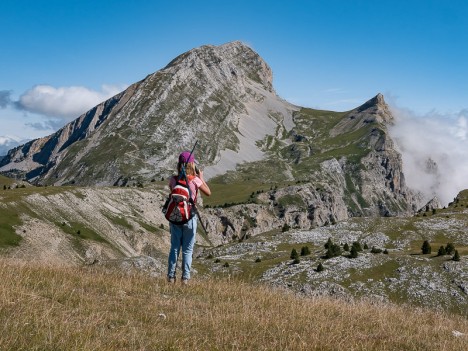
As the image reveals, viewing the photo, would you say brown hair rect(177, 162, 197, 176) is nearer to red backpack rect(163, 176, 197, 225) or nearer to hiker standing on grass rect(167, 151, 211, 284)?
hiker standing on grass rect(167, 151, 211, 284)

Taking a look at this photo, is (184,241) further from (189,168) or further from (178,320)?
(178,320)

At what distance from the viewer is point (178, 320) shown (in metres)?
10.8

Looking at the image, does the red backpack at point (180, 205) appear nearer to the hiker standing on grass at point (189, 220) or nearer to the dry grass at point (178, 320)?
the hiker standing on grass at point (189, 220)

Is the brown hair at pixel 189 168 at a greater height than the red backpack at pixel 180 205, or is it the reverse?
the brown hair at pixel 189 168

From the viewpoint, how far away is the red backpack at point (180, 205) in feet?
53.4

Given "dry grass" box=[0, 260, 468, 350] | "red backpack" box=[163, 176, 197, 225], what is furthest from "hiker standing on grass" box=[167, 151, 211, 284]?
"dry grass" box=[0, 260, 468, 350]

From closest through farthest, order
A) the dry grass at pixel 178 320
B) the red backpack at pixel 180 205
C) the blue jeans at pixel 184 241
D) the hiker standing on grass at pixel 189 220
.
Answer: the dry grass at pixel 178 320 → the red backpack at pixel 180 205 → the hiker standing on grass at pixel 189 220 → the blue jeans at pixel 184 241

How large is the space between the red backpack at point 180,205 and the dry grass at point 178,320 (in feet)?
7.89

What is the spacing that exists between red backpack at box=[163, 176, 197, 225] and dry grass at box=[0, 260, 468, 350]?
2406 millimetres

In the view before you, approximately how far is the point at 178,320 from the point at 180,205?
5.99m

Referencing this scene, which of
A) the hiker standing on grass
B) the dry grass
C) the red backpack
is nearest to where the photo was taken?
the dry grass

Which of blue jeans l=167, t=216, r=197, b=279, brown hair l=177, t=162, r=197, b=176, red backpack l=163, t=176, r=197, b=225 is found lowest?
blue jeans l=167, t=216, r=197, b=279

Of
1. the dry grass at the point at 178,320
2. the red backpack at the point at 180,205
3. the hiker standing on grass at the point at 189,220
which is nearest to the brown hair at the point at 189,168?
the hiker standing on grass at the point at 189,220

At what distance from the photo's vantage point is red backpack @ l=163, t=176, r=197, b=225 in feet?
53.4
